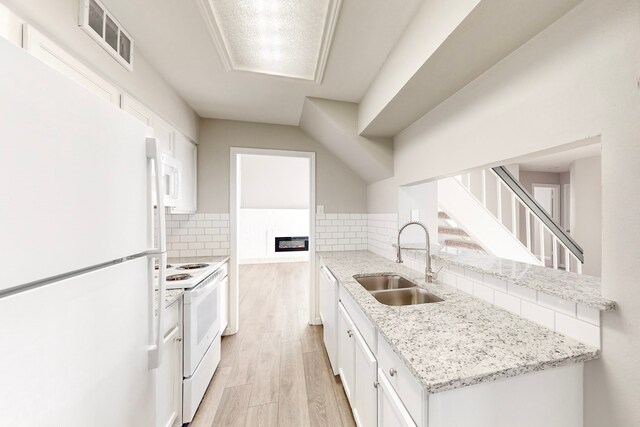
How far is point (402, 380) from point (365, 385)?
488 millimetres

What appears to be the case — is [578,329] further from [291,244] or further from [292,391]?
[291,244]

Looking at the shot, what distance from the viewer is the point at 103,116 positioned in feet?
2.30

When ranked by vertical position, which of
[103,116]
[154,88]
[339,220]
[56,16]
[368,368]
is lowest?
[368,368]

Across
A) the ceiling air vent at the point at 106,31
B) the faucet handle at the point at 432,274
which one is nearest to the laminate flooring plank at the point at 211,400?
the faucet handle at the point at 432,274

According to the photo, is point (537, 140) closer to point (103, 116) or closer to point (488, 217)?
point (103, 116)

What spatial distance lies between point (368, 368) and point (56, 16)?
6.66 feet

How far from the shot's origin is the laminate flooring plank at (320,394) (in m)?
1.57

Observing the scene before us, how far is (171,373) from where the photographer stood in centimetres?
138

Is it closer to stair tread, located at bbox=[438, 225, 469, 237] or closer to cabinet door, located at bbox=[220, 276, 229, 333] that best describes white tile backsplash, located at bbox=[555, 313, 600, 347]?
stair tread, located at bbox=[438, 225, 469, 237]

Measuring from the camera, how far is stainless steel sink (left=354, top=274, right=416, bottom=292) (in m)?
1.85

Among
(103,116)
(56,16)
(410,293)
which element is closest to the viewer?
(103,116)

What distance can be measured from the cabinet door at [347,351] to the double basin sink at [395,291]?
0.26 m

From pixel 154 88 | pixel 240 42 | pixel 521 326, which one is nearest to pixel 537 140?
pixel 521 326

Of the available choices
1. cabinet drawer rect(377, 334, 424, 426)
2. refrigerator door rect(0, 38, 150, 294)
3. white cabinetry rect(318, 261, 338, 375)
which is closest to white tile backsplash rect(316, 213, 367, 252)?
white cabinetry rect(318, 261, 338, 375)
